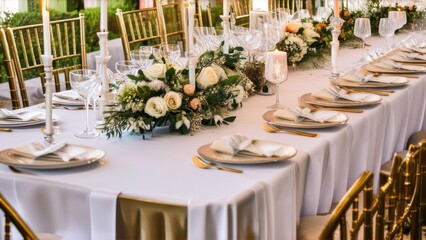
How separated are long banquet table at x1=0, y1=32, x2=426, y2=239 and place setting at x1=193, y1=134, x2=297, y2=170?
0.09 feet

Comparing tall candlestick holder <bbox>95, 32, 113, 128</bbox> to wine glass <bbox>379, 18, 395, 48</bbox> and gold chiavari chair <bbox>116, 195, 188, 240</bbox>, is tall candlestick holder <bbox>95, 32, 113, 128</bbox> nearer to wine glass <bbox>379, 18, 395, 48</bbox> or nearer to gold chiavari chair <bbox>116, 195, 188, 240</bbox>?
gold chiavari chair <bbox>116, 195, 188, 240</bbox>

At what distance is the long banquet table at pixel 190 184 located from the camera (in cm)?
202

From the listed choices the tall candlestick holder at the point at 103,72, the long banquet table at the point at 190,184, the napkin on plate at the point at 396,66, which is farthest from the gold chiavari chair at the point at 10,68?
the napkin on plate at the point at 396,66

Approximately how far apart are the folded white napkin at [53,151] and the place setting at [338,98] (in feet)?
3.89

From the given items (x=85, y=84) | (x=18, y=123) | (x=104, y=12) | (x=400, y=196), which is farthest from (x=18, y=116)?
(x=400, y=196)

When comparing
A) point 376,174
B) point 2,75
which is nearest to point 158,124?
point 376,174

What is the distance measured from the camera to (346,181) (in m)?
2.87

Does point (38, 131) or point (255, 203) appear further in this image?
point (38, 131)

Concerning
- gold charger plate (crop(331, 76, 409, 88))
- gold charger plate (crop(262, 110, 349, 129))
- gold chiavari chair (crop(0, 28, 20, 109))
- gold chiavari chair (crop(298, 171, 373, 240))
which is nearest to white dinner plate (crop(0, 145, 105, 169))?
gold charger plate (crop(262, 110, 349, 129))

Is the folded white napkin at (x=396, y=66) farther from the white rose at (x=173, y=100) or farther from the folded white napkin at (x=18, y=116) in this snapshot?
the folded white napkin at (x=18, y=116)

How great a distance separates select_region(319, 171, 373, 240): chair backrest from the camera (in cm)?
149

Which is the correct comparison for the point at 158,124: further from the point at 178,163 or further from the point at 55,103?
the point at 55,103

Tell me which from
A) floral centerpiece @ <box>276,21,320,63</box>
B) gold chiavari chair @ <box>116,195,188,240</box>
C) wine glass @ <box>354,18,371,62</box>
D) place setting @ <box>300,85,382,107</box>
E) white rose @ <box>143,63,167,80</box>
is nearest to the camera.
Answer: gold chiavari chair @ <box>116,195,188,240</box>

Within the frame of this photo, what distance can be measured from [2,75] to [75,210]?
4166 millimetres
